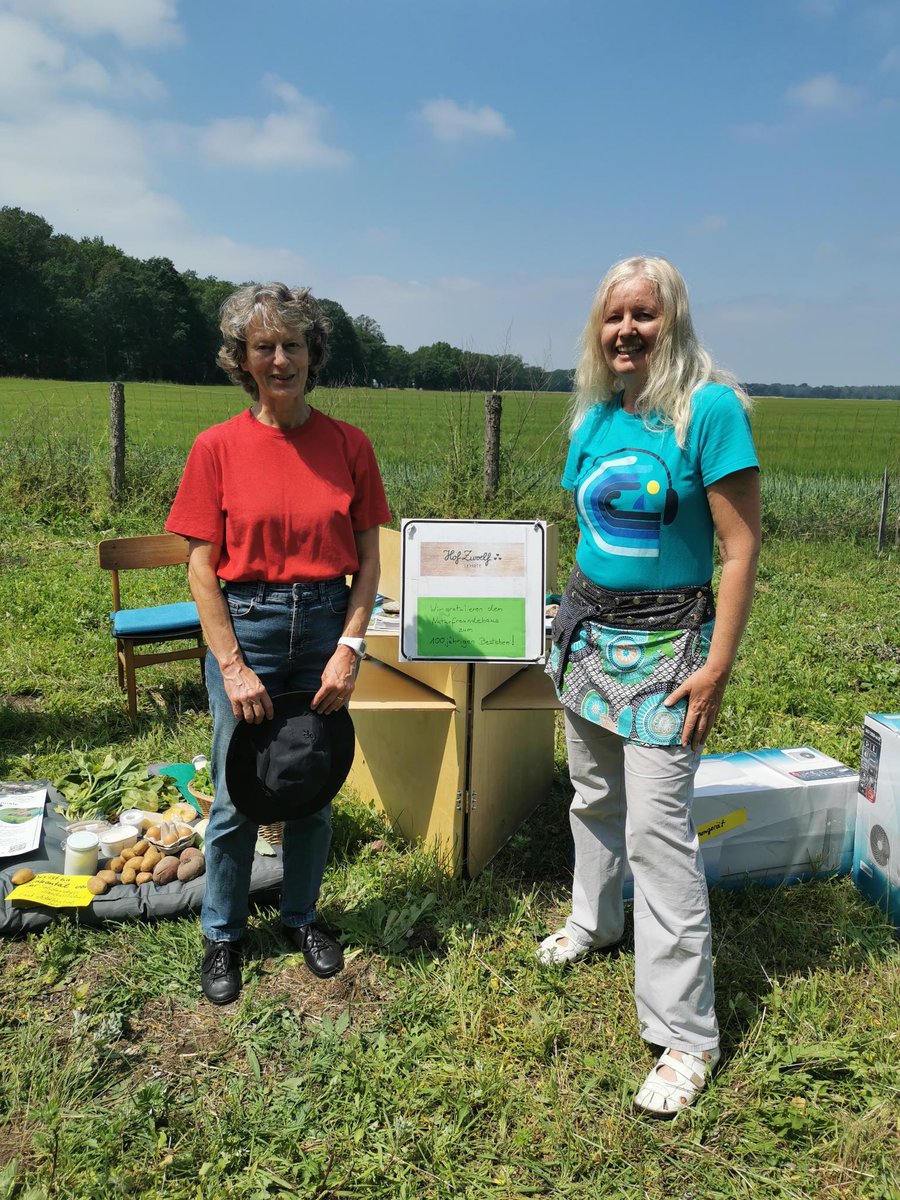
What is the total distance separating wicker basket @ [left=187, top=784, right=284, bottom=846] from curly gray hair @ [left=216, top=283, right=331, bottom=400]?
1.67 metres

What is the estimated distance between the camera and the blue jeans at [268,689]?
7.68ft

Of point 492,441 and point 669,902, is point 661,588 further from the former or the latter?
point 492,441

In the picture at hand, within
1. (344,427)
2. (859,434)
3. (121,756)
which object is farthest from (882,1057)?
(859,434)

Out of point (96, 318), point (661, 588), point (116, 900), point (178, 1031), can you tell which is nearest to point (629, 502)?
point (661, 588)

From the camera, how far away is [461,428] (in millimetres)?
9211

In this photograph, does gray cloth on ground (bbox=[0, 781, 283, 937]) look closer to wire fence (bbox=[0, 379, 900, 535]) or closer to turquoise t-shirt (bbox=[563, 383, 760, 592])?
turquoise t-shirt (bbox=[563, 383, 760, 592])

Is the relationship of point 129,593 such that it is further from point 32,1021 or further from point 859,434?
point 859,434

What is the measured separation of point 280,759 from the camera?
93.4 inches

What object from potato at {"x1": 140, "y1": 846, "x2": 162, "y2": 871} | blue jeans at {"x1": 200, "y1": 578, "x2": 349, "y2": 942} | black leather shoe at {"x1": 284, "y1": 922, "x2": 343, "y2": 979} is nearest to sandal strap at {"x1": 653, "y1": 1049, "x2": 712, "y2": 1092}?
black leather shoe at {"x1": 284, "y1": 922, "x2": 343, "y2": 979}

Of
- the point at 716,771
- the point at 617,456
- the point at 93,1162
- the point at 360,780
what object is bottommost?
the point at 93,1162

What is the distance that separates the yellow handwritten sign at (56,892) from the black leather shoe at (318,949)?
0.77 meters

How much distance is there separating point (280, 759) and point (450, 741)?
34.0 inches

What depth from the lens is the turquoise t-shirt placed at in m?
1.97

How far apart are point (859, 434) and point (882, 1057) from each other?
26.3 meters
